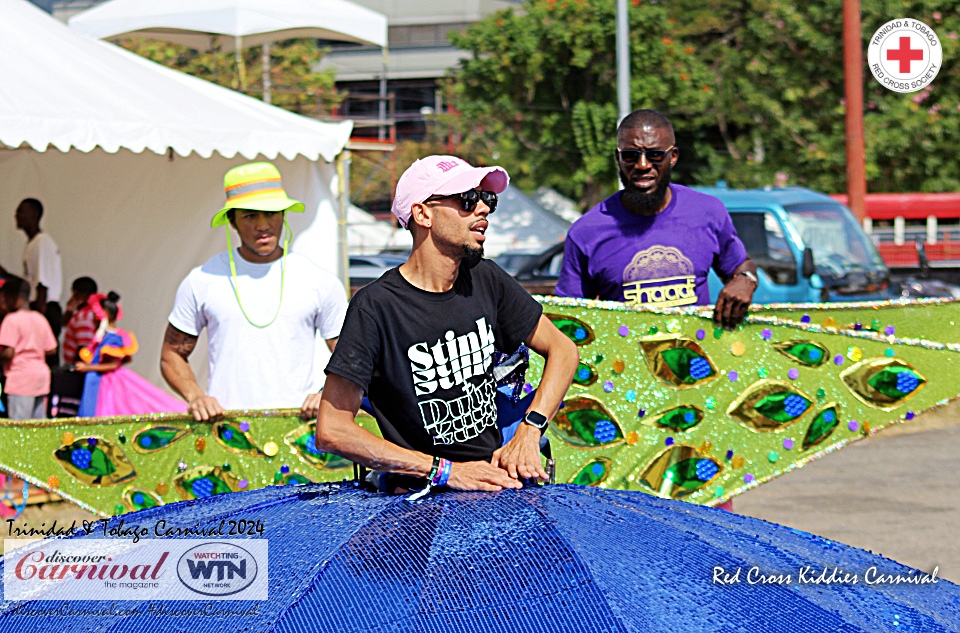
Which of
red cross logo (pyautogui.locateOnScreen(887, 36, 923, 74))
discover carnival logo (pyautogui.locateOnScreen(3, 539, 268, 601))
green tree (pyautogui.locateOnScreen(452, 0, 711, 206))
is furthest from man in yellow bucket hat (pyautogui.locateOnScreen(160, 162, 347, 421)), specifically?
green tree (pyautogui.locateOnScreen(452, 0, 711, 206))

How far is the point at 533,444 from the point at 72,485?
8.20ft

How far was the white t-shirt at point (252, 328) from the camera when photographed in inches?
203

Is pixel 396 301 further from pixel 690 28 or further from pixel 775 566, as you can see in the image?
pixel 690 28

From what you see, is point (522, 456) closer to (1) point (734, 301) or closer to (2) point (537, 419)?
(2) point (537, 419)

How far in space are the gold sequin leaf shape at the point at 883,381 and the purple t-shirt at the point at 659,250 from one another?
0.64 m

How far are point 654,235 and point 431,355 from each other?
2202 millimetres

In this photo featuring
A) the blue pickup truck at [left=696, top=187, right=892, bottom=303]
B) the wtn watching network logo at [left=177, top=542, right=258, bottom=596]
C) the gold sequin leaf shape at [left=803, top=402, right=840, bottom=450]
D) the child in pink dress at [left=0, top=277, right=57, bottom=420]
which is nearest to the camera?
the wtn watching network logo at [left=177, top=542, right=258, bottom=596]

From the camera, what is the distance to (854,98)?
1423 cm

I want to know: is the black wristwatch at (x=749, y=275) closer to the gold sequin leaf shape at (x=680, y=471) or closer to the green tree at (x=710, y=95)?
the gold sequin leaf shape at (x=680, y=471)

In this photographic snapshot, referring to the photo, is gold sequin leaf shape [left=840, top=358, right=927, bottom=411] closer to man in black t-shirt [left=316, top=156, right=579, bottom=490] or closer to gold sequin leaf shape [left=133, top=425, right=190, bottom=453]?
man in black t-shirt [left=316, top=156, right=579, bottom=490]

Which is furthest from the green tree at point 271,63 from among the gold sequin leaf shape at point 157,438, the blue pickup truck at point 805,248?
the gold sequin leaf shape at point 157,438

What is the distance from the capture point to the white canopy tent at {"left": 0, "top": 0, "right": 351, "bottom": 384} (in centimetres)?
854

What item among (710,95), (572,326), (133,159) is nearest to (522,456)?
(572,326)

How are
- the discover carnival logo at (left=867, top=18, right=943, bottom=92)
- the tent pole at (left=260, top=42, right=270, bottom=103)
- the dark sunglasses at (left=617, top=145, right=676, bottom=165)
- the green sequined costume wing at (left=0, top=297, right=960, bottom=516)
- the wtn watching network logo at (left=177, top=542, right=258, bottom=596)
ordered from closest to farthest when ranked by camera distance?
1. the wtn watching network logo at (left=177, top=542, right=258, bottom=596)
2. the green sequined costume wing at (left=0, top=297, right=960, bottom=516)
3. the dark sunglasses at (left=617, top=145, right=676, bottom=165)
4. the discover carnival logo at (left=867, top=18, right=943, bottom=92)
5. the tent pole at (left=260, top=42, right=270, bottom=103)
